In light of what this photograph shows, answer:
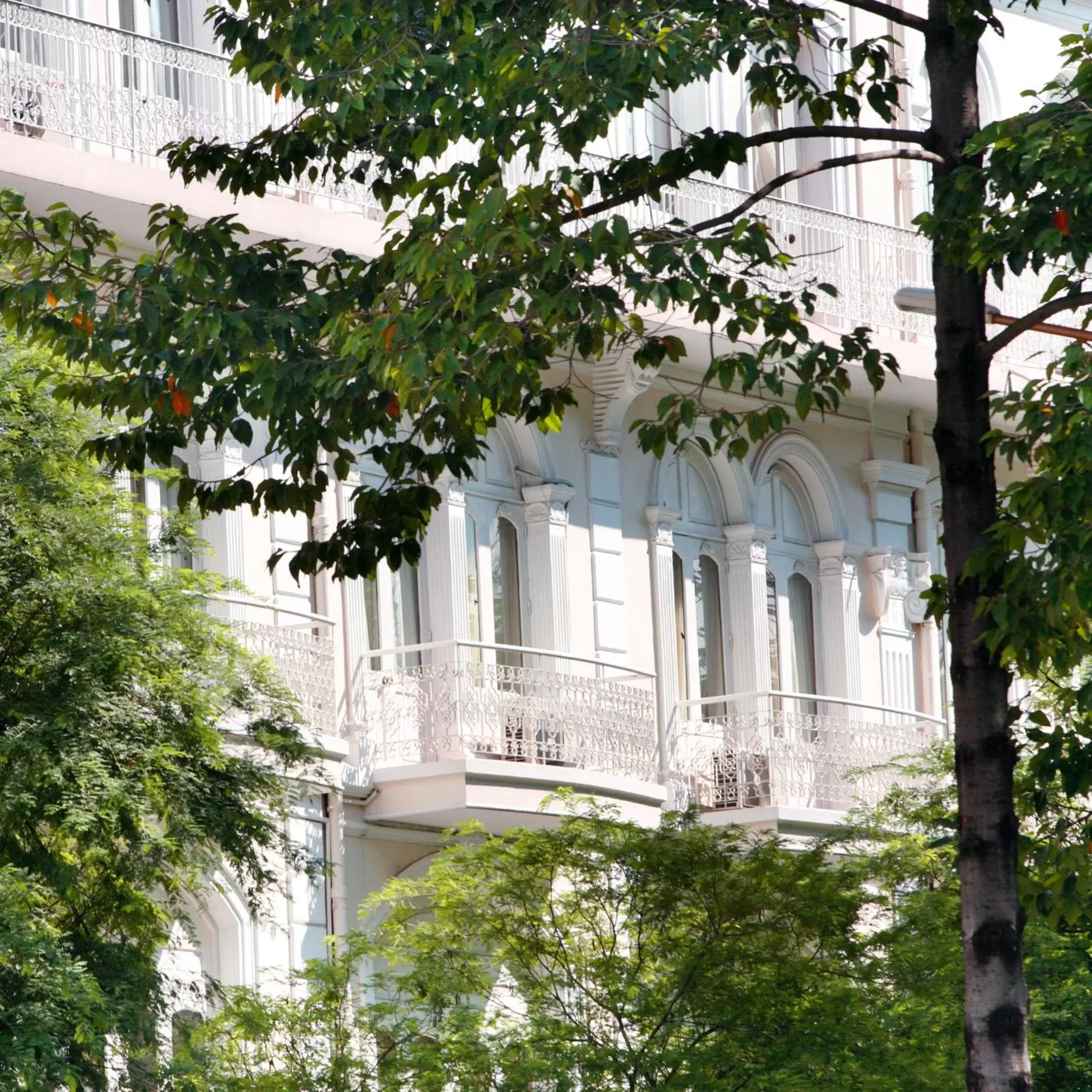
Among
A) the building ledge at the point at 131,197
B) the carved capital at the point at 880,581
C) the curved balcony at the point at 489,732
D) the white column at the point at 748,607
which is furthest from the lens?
the carved capital at the point at 880,581

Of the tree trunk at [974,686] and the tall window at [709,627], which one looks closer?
the tree trunk at [974,686]

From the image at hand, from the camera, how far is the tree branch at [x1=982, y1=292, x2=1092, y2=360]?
35.7 ft

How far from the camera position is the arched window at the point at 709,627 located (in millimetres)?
24406

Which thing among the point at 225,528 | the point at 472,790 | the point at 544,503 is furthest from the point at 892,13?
the point at 544,503

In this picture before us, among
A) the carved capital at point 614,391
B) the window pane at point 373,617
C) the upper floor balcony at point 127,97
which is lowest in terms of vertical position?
the window pane at point 373,617

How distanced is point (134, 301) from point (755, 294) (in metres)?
2.77

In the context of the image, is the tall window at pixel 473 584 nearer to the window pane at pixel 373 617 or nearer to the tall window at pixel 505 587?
the tall window at pixel 505 587

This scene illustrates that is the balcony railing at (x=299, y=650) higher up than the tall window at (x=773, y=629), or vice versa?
the tall window at (x=773, y=629)

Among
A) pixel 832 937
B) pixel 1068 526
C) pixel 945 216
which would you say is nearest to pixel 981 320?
pixel 945 216

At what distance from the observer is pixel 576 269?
10.8 meters

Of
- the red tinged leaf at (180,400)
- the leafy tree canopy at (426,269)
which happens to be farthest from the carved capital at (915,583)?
the red tinged leaf at (180,400)

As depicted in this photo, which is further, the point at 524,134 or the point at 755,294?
the point at 755,294

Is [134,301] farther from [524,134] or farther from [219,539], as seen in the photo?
[219,539]

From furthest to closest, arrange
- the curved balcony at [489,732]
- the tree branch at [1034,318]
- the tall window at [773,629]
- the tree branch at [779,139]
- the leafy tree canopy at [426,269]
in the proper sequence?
1. the tall window at [773,629]
2. the curved balcony at [489,732]
3. the tree branch at [779,139]
4. the tree branch at [1034,318]
5. the leafy tree canopy at [426,269]
